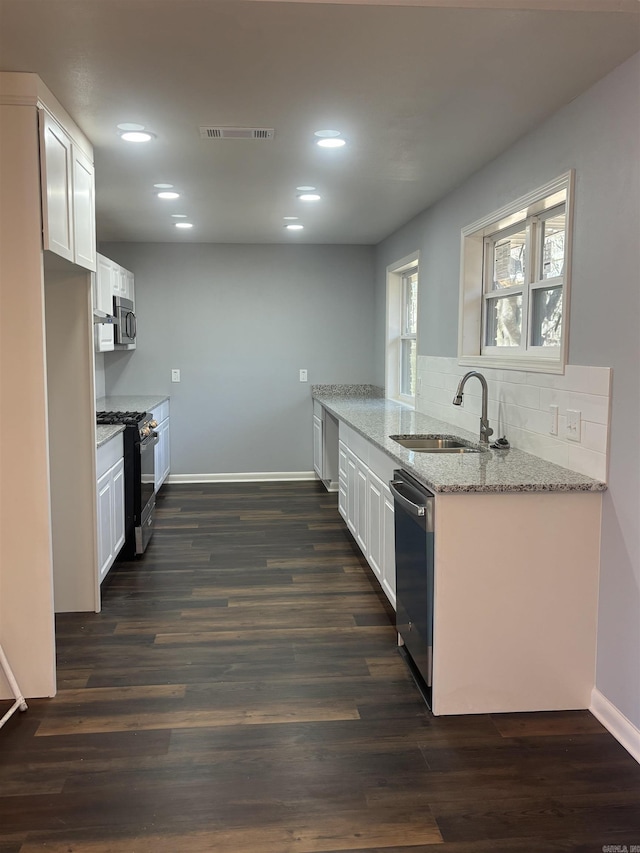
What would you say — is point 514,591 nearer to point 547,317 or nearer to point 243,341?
point 547,317

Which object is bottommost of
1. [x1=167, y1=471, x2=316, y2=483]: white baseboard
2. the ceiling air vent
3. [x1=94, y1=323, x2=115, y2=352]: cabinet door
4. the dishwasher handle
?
[x1=167, y1=471, x2=316, y2=483]: white baseboard

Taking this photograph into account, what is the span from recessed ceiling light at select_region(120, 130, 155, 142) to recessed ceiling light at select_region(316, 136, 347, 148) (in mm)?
807

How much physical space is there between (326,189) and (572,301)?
6.96ft

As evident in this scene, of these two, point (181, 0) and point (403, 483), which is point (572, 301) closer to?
point (403, 483)

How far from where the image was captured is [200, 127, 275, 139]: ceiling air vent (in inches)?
122

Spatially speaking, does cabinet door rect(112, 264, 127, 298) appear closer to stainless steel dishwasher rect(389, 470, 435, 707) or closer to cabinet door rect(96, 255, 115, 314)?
cabinet door rect(96, 255, 115, 314)

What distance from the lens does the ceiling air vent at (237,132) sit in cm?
311

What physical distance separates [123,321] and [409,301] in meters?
2.57

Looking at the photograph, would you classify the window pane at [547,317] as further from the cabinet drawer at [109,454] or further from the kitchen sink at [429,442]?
the cabinet drawer at [109,454]

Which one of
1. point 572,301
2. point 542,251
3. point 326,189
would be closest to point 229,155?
point 326,189

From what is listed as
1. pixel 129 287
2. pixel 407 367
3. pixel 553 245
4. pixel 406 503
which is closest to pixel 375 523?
pixel 406 503

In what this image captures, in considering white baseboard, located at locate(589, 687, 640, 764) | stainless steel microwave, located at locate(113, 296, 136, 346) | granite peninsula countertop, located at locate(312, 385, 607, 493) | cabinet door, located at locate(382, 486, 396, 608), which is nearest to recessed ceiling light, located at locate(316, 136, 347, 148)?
granite peninsula countertop, located at locate(312, 385, 607, 493)

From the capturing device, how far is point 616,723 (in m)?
2.46

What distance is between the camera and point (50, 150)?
2701 mm
